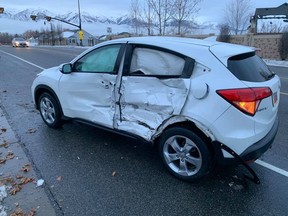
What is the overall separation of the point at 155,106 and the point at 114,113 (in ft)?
2.57

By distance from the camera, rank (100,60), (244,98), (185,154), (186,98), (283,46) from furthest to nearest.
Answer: (283,46)
(100,60)
(185,154)
(186,98)
(244,98)

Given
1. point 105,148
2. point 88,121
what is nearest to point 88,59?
point 88,121

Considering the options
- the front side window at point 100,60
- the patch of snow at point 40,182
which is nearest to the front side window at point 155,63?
the front side window at point 100,60

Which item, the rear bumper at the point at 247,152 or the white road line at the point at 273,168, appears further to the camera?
the white road line at the point at 273,168

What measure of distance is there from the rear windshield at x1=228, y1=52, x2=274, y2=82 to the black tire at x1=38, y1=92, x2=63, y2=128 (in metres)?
3.24

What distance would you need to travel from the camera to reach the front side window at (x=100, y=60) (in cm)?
409

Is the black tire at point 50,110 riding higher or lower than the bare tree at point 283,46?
lower

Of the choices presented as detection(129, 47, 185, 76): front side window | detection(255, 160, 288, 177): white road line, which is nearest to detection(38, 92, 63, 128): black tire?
detection(129, 47, 185, 76): front side window

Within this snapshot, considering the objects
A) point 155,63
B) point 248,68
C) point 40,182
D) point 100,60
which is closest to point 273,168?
point 248,68

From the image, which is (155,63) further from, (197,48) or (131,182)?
(131,182)

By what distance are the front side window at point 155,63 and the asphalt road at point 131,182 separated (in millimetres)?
1351

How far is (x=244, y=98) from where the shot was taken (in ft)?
9.93

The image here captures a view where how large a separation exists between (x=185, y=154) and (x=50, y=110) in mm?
2978

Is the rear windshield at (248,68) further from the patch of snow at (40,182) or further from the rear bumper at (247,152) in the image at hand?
the patch of snow at (40,182)
